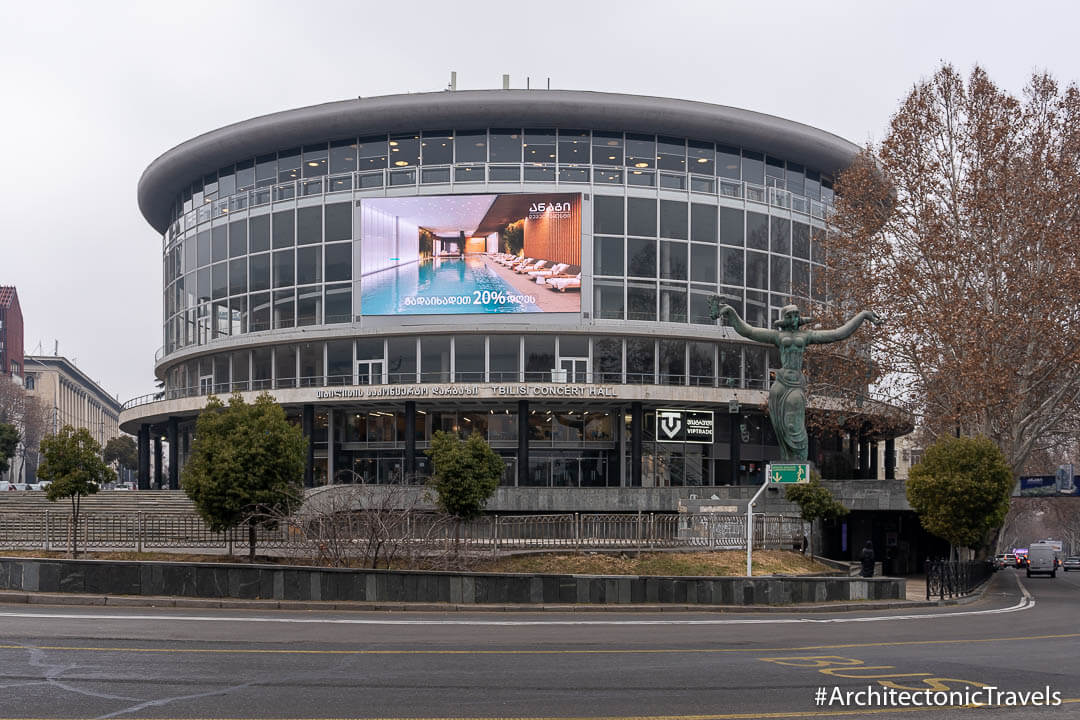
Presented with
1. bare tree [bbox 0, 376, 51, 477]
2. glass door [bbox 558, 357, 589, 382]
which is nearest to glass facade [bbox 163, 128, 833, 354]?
glass door [bbox 558, 357, 589, 382]

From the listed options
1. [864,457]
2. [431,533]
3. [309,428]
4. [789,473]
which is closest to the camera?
[789,473]

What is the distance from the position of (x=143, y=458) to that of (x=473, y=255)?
2924 centimetres

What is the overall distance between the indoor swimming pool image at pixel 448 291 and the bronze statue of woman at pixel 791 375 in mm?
17203

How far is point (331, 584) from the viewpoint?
867 inches

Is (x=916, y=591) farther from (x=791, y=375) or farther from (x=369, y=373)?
(x=369, y=373)

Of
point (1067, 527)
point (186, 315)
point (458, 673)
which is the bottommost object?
point (1067, 527)

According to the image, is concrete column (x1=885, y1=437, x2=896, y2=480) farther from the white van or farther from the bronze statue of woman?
the bronze statue of woman

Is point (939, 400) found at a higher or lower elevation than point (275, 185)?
lower

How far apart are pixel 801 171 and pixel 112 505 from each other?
42.6 meters

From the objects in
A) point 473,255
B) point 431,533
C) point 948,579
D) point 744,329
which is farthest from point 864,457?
point 431,533

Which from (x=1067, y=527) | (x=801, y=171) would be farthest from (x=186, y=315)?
(x=1067, y=527)

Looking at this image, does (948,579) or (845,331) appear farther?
(845,331)

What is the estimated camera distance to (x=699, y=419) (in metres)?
57.3

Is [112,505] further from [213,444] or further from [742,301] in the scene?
[742,301]
